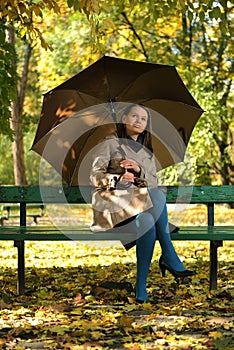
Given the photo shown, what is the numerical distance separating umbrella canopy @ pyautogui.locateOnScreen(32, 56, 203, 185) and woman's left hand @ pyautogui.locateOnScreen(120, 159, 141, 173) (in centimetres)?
45

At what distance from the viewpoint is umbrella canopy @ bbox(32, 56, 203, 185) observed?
6.33 m

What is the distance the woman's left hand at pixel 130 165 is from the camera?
6105 mm

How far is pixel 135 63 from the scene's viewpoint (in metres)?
6.45

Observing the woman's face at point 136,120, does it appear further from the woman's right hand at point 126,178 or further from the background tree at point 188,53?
the background tree at point 188,53

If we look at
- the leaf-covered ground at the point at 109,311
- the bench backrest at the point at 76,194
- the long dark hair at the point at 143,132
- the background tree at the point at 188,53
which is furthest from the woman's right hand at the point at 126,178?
the background tree at the point at 188,53

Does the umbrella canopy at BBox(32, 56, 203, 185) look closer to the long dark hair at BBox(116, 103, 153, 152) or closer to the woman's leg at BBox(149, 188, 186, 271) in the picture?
the long dark hair at BBox(116, 103, 153, 152)

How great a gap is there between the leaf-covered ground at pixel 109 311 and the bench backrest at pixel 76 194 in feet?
2.58

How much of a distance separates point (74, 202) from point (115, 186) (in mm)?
838

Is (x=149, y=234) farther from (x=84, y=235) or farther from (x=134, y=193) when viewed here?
(x=84, y=235)

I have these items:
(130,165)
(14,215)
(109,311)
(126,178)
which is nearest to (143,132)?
(130,165)

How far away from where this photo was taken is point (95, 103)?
6355 millimetres

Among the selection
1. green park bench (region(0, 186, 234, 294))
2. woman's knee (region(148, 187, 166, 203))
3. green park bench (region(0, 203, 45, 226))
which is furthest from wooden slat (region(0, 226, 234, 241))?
green park bench (region(0, 203, 45, 226))

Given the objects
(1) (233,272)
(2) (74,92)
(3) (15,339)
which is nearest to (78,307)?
(3) (15,339)

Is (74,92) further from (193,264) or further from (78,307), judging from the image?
(193,264)
